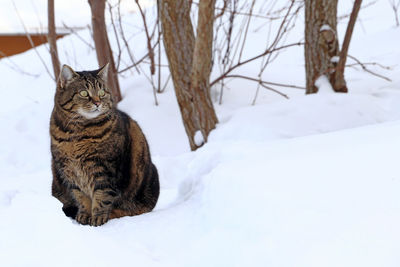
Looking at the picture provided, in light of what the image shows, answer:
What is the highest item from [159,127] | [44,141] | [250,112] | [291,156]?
[291,156]

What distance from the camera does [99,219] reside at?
181 centimetres

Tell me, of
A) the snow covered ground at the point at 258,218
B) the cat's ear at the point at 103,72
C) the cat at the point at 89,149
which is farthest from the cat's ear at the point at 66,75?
the snow covered ground at the point at 258,218

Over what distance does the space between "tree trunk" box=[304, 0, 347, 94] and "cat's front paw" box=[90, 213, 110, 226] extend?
87.9 inches

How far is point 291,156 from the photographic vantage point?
5.69 feet

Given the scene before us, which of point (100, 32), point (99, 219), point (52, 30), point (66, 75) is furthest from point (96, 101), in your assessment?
point (52, 30)

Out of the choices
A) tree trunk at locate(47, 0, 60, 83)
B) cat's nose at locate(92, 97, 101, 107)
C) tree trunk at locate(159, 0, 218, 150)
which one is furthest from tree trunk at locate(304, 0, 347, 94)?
tree trunk at locate(47, 0, 60, 83)

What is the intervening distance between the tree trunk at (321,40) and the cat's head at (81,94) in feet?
6.82

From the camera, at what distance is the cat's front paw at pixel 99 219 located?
5.91 feet

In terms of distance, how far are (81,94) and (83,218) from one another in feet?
1.96

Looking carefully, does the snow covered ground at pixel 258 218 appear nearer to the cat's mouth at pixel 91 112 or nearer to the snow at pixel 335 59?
the cat's mouth at pixel 91 112

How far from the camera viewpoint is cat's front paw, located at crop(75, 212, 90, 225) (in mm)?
1843

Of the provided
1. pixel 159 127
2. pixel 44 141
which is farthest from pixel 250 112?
pixel 44 141

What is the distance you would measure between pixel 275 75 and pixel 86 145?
11.5ft

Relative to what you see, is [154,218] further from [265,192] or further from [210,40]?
[210,40]
